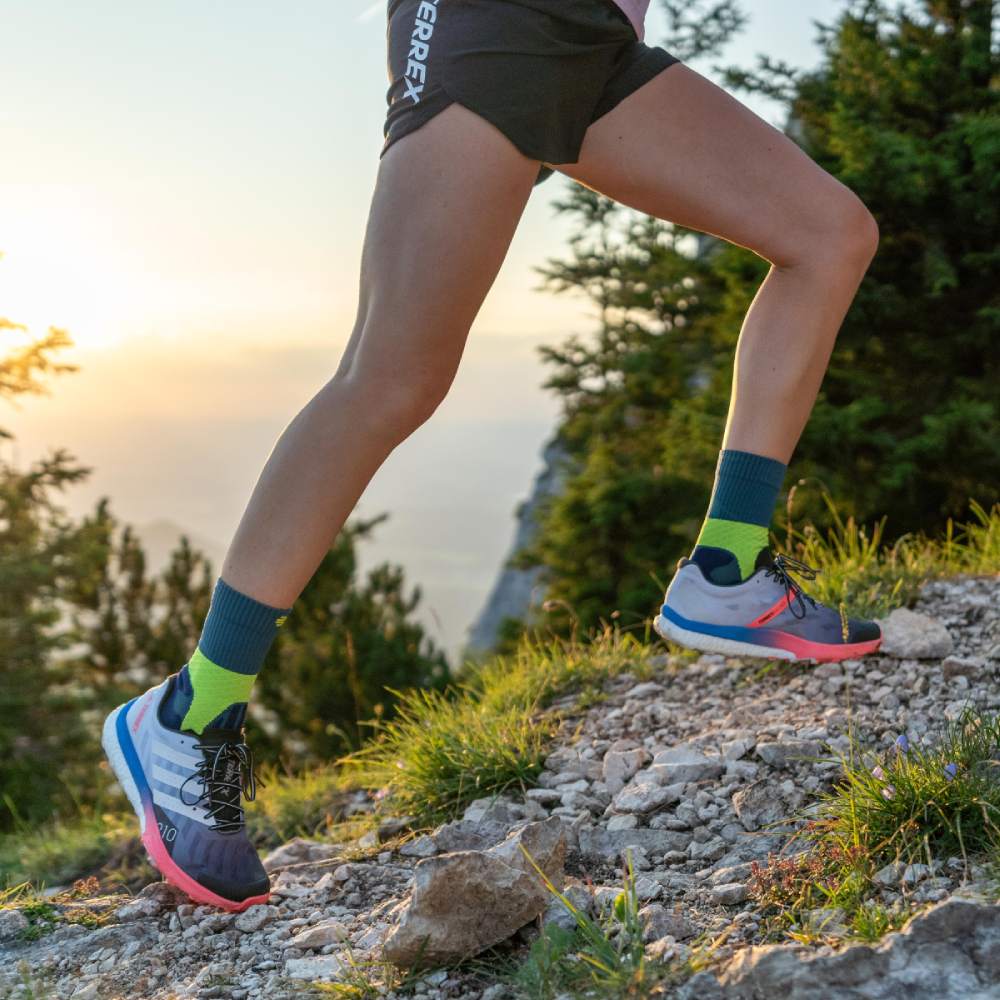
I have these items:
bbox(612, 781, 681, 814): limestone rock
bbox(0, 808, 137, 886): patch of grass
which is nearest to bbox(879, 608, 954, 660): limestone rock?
bbox(612, 781, 681, 814): limestone rock

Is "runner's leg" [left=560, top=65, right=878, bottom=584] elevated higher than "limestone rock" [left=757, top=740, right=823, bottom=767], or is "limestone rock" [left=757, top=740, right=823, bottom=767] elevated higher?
"runner's leg" [left=560, top=65, right=878, bottom=584]

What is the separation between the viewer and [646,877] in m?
1.88

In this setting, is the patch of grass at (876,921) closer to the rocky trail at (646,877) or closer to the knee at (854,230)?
the rocky trail at (646,877)

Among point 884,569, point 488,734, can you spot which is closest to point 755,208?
point 488,734

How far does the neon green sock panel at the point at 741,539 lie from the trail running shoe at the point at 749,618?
3 centimetres

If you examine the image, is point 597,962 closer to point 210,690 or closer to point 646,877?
point 646,877

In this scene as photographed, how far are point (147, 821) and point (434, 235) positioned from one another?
3.82 ft

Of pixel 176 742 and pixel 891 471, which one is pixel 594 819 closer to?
pixel 176 742

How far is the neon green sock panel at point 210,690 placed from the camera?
1.96 meters

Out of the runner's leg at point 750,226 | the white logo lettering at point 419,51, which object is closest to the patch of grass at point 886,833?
the runner's leg at point 750,226

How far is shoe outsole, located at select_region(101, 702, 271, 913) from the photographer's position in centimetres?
196

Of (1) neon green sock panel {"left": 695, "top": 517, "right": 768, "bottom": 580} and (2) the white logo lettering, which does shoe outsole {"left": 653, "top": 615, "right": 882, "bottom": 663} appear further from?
(2) the white logo lettering

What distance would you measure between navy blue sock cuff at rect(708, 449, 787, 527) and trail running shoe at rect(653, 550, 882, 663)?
0.12 m

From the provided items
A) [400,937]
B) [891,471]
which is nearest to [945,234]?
[891,471]
